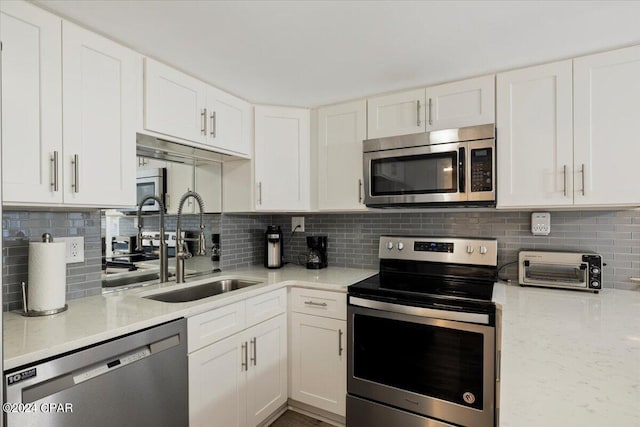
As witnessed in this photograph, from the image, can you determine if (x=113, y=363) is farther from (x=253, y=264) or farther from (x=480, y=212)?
(x=480, y=212)

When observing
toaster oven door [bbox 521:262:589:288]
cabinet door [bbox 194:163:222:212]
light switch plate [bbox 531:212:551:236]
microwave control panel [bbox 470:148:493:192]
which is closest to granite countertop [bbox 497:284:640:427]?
toaster oven door [bbox 521:262:589:288]

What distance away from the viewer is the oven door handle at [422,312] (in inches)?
66.4

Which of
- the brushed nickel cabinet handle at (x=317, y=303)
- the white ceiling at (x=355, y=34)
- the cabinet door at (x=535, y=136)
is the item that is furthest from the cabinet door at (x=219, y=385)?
the cabinet door at (x=535, y=136)

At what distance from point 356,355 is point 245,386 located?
67 cm

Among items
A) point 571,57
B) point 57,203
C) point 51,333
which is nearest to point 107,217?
point 57,203

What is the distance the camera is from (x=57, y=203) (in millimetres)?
1367

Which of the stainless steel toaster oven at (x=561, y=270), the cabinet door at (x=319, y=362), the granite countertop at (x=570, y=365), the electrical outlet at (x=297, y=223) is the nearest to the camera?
the granite countertop at (x=570, y=365)

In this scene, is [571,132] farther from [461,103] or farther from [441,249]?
[441,249]

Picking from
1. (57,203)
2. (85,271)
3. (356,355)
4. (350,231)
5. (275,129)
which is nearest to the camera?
(57,203)

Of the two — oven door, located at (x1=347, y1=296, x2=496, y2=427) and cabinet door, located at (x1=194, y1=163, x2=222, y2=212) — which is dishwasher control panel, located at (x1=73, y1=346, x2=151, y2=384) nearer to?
oven door, located at (x1=347, y1=296, x2=496, y2=427)

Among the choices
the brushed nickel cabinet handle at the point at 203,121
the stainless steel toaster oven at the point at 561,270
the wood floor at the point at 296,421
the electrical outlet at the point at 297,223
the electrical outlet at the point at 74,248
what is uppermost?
the brushed nickel cabinet handle at the point at 203,121

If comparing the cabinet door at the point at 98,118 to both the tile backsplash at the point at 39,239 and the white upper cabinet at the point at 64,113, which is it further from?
the tile backsplash at the point at 39,239

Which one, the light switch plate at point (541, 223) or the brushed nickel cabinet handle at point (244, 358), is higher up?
the light switch plate at point (541, 223)

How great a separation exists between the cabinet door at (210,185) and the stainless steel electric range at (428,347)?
128 cm
